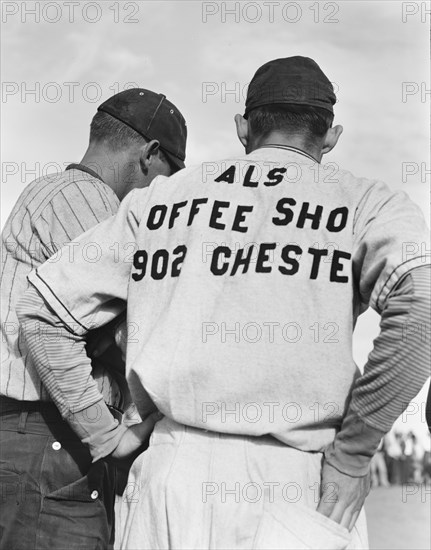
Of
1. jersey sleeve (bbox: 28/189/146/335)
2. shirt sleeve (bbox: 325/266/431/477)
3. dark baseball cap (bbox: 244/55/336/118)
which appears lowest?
shirt sleeve (bbox: 325/266/431/477)

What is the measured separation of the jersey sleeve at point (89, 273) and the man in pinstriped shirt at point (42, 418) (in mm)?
349

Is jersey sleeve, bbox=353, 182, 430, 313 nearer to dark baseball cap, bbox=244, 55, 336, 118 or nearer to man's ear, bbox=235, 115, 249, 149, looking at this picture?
dark baseball cap, bbox=244, 55, 336, 118

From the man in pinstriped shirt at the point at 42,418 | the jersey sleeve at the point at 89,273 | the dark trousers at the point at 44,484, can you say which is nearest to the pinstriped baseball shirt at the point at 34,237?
the man in pinstriped shirt at the point at 42,418

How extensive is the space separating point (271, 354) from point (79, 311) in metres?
0.68

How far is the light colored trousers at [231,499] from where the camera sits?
254 centimetres

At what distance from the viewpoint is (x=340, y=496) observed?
2.61 m

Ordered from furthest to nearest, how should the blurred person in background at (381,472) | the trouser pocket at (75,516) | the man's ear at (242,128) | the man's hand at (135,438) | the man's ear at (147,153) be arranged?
the blurred person in background at (381,472)
the man's ear at (147,153)
the trouser pocket at (75,516)
the man's ear at (242,128)
the man's hand at (135,438)

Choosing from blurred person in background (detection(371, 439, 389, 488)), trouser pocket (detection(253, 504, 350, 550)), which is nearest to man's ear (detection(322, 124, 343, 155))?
trouser pocket (detection(253, 504, 350, 550))

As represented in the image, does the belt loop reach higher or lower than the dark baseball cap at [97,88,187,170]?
lower

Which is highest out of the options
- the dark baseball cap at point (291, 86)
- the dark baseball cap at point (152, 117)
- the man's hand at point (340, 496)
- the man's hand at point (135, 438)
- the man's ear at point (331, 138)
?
the dark baseball cap at point (152, 117)

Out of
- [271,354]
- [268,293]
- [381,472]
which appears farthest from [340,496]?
[381,472]

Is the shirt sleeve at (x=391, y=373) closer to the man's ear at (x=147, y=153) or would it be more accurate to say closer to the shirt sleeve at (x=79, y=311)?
the shirt sleeve at (x=79, y=311)

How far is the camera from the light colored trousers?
8.35 feet

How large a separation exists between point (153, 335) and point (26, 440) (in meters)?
0.83
